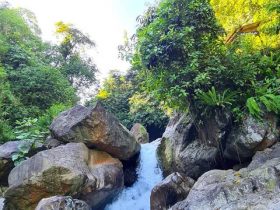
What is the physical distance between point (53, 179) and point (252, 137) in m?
5.14

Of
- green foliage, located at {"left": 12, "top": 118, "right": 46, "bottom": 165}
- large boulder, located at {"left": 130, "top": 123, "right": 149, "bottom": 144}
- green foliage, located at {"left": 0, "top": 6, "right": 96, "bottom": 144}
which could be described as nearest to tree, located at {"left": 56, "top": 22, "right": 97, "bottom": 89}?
green foliage, located at {"left": 0, "top": 6, "right": 96, "bottom": 144}

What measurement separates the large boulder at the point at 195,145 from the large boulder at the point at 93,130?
1585 millimetres

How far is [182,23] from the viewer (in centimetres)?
909

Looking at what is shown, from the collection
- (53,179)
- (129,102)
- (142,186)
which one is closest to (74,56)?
(129,102)

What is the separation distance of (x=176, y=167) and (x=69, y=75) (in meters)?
16.9

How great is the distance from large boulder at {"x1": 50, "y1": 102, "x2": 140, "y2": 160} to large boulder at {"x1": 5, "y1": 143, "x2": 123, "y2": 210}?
Result: 72 centimetres

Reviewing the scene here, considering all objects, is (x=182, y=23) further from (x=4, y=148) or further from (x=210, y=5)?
(x=4, y=148)

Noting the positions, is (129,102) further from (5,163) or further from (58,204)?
(58,204)

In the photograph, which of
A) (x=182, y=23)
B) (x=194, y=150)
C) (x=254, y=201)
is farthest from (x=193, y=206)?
(x=182, y=23)

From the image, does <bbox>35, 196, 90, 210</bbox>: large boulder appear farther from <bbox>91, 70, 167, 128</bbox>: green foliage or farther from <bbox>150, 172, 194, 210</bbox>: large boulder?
<bbox>91, 70, 167, 128</bbox>: green foliage

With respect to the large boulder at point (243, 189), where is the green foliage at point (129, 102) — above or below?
above

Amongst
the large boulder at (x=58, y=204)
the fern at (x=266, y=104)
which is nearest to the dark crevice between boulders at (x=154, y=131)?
the fern at (x=266, y=104)

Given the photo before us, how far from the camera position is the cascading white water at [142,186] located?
9.56 m

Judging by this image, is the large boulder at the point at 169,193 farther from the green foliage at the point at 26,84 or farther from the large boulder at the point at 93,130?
the green foliage at the point at 26,84
